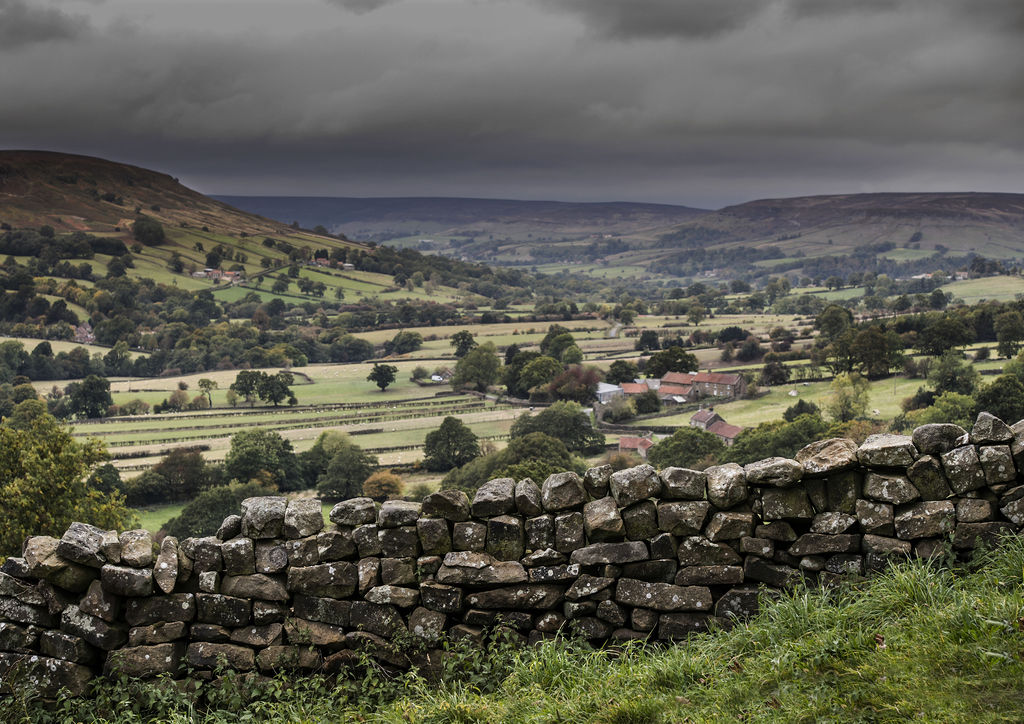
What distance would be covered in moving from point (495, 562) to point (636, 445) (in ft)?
217

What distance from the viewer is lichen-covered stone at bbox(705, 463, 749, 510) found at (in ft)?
23.8

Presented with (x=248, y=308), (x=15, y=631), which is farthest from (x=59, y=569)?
(x=248, y=308)

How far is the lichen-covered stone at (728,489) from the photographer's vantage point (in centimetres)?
726

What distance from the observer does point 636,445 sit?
72.1m

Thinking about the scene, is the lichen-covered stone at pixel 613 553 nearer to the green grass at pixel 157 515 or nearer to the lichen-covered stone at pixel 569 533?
the lichen-covered stone at pixel 569 533

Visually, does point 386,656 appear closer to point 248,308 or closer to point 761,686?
point 761,686

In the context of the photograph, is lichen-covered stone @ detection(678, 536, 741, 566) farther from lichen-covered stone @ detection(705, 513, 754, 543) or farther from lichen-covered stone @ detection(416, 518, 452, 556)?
lichen-covered stone @ detection(416, 518, 452, 556)

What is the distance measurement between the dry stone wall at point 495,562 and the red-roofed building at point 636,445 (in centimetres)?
6174

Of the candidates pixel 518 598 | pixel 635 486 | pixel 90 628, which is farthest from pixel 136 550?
pixel 635 486

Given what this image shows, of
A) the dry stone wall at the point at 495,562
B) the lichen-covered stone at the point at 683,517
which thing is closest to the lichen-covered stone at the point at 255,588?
the dry stone wall at the point at 495,562

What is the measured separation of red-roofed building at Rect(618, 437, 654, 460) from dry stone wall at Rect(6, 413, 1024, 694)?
2431 inches

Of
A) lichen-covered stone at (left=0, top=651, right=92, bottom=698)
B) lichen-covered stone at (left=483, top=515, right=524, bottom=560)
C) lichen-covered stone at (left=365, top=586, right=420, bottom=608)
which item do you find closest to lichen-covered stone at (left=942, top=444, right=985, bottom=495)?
lichen-covered stone at (left=483, top=515, right=524, bottom=560)

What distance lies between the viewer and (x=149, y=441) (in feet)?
271

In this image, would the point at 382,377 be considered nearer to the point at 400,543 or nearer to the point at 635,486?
the point at 400,543
